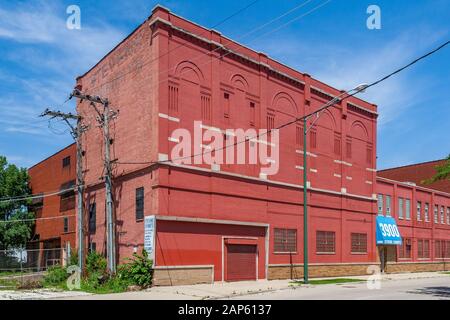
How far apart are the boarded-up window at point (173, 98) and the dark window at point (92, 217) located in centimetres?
955

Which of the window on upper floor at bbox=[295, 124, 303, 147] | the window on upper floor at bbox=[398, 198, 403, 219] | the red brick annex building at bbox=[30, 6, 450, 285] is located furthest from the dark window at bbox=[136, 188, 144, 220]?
the window on upper floor at bbox=[398, 198, 403, 219]

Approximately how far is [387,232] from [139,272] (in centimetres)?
2592

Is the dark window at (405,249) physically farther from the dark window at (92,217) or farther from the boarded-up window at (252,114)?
the dark window at (92,217)

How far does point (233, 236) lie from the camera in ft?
100

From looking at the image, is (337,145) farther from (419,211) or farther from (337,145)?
(419,211)

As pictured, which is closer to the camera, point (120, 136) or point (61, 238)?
point (120, 136)

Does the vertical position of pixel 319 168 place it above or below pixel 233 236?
above

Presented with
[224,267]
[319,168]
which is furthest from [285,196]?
[224,267]

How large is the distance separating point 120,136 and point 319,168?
1478 centimetres

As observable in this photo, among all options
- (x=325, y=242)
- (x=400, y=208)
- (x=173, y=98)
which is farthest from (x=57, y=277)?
(x=400, y=208)

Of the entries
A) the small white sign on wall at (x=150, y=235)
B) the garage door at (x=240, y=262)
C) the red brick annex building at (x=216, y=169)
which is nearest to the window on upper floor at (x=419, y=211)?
the red brick annex building at (x=216, y=169)

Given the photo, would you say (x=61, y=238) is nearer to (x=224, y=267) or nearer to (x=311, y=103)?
(x=224, y=267)

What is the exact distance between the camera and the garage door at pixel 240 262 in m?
30.2
